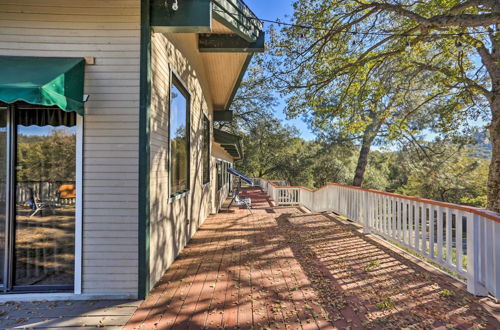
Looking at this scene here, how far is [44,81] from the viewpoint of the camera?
2.40 meters

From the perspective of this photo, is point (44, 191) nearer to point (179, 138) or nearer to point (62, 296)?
point (62, 296)

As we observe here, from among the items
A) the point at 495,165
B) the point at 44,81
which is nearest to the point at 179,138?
the point at 44,81

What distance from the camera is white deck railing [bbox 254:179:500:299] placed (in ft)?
9.05

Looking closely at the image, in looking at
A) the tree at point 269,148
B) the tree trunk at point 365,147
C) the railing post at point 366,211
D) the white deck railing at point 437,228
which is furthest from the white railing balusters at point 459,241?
the tree at point 269,148

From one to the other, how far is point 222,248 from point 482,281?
3.62 m

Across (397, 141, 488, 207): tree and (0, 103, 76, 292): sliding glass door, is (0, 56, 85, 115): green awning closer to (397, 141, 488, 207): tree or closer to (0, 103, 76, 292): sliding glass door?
(0, 103, 76, 292): sliding glass door

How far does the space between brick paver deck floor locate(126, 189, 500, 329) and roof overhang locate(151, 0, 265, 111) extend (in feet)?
10.3

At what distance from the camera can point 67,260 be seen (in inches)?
120

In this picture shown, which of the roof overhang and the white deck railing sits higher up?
the roof overhang

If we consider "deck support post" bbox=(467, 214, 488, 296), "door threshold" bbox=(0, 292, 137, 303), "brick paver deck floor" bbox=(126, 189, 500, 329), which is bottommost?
"brick paver deck floor" bbox=(126, 189, 500, 329)

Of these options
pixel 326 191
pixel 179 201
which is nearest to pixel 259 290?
pixel 179 201

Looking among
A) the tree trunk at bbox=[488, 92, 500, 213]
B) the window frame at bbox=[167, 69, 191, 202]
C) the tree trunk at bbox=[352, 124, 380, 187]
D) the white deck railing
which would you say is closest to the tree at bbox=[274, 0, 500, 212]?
the tree trunk at bbox=[488, 92, 500, 213]

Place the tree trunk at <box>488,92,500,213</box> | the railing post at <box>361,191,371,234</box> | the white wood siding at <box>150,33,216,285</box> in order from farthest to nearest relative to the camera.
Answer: the tree trunk at <box>488,92,500,213</box> → the railing post at <box>361,191,371,234</box> → the white wood siding at <box>150,33,216,285</box>

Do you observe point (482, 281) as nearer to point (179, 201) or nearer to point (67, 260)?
point (179, 201)
